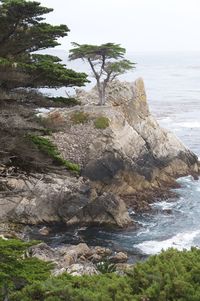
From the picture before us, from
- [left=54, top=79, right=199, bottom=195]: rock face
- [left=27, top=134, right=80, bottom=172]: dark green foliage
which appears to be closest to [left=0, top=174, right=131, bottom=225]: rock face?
[left=54, top=79, right=199, bottom=195]: rock face

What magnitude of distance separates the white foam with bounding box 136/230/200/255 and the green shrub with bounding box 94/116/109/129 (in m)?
9.49

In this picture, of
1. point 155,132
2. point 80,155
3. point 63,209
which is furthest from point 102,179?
point 155,132

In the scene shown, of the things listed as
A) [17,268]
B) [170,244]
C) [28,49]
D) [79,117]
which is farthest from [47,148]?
[79,117]

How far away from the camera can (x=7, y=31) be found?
908 cm

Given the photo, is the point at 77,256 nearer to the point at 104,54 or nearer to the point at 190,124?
the point at 104,54

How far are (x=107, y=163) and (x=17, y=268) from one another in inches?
913

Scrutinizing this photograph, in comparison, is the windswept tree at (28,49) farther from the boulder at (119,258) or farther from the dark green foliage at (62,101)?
the boulder at (119,258)

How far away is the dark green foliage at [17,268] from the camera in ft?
26.7

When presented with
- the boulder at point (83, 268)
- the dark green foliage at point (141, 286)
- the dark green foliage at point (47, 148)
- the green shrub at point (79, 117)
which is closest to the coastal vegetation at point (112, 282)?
the dark green foliage at point (141, 286)

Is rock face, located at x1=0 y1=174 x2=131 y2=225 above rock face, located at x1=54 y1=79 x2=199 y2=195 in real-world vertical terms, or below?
below

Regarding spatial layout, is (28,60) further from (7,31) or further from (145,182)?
(145,182)

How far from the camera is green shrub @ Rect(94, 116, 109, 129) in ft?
108

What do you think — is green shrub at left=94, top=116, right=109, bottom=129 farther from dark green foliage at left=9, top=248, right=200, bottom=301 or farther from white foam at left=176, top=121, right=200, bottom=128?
white foam at left=176, top=121, right=200, bottom=128

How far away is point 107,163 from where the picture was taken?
31.5m
